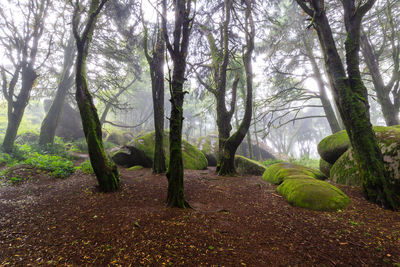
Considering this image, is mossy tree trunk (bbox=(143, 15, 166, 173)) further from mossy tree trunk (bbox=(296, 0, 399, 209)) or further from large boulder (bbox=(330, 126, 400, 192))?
large boulder (bbox=(330, 126, 400, 192))

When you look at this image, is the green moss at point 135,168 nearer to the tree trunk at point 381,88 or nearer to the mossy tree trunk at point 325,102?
the tree trunk at point 381,88

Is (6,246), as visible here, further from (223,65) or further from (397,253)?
(223,65)

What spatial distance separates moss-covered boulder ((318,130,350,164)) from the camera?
5.79 m

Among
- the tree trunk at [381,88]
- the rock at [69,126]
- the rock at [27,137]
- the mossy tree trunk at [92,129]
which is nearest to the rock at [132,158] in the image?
the mossy tree trunk at [92,129]

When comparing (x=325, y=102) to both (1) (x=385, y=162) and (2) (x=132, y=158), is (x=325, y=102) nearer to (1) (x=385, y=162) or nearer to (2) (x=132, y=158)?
(1) (x=385, y=162)

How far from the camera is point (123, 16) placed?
320 inches

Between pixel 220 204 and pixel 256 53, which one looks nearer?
pixel 220 204

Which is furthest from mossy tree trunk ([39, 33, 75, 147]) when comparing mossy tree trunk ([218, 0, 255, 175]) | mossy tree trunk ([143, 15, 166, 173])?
mossy tree trunk ([218, 0, 255, 175])

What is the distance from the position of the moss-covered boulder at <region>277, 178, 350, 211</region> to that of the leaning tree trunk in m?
13.2

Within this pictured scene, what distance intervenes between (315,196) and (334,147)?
353 centimetres

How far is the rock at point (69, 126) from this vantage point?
16352mm

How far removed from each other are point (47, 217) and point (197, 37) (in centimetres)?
895

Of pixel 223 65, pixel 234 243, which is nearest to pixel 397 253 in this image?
pixel 234 243

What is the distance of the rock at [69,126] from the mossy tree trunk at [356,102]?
19.8m
